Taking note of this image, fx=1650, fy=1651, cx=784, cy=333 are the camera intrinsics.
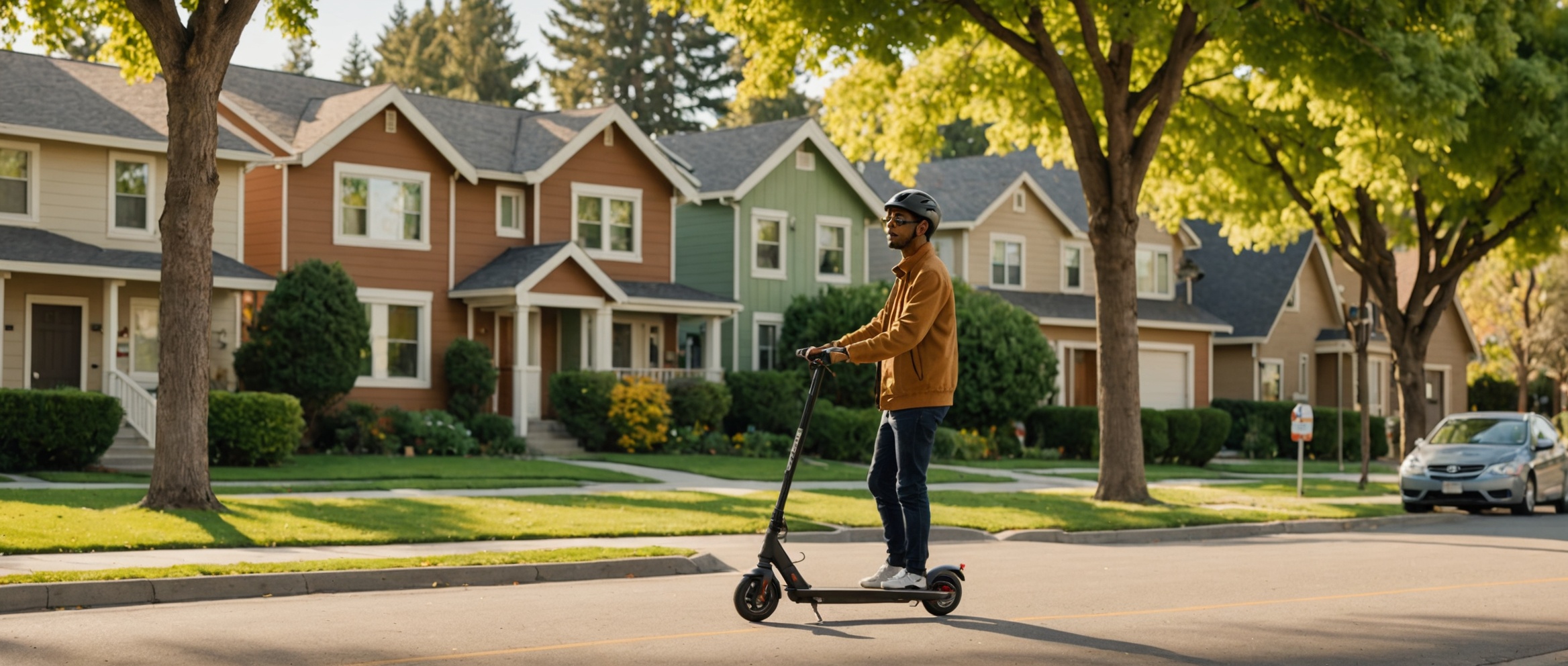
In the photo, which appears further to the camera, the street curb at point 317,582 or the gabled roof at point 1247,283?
the gabled roof at point 1247,283

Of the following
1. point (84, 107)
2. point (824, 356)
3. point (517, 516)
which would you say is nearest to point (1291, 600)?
point (824, 356)

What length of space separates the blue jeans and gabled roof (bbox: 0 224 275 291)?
1910 centimetres

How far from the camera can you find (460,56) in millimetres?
74250

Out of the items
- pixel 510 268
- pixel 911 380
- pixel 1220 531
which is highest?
pixel 510 268

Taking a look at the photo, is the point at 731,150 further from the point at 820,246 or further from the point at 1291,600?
the point at 1291,600

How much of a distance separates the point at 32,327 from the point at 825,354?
22848 mm

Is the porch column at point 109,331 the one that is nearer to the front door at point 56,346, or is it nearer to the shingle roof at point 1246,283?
the front door at point 56,346

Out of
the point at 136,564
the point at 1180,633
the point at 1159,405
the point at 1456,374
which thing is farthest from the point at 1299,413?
the point at 1456,374

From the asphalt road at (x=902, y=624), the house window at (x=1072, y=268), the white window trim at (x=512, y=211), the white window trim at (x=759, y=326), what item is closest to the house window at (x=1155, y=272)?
the house window at (x=1072, y=268)

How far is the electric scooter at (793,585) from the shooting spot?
8.91 m

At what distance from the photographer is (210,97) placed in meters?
16.8

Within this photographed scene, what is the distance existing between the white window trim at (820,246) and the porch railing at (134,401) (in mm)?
17110

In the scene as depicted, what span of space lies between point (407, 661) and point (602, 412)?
81.0 ft

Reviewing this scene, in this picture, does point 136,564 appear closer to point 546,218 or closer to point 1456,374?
point 546,218
